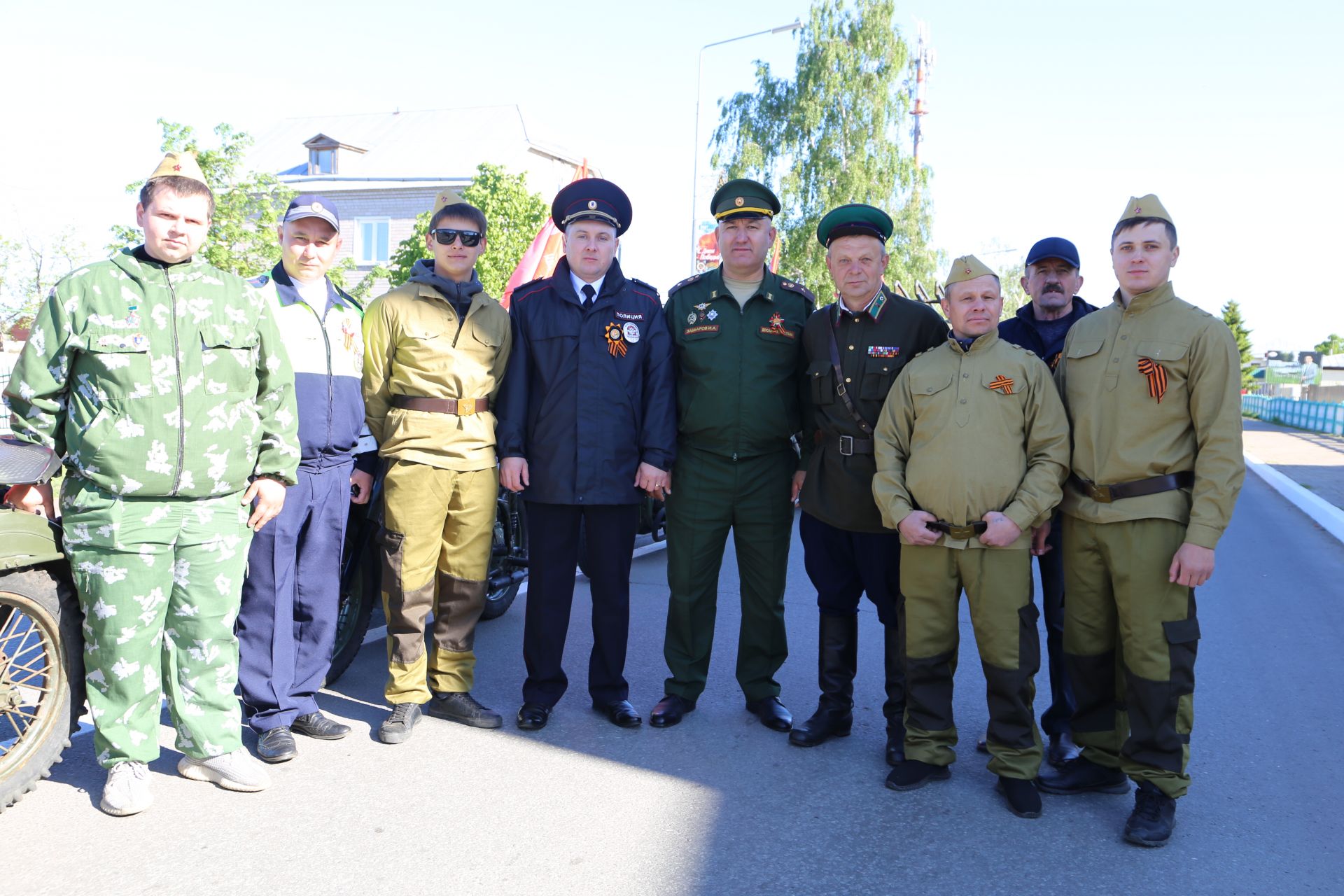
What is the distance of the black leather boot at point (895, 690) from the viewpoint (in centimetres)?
385

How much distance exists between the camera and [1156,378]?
3.26 metres

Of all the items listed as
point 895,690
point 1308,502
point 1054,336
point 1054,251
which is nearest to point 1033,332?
point 1054,336

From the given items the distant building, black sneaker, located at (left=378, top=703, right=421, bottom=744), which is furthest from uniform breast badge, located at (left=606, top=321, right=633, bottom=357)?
the distant building

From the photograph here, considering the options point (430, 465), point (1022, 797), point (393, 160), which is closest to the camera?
point (1022, 797)

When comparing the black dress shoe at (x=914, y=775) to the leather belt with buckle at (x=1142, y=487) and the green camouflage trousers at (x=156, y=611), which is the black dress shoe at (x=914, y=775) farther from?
the green camouflage trousers at (x=156, y=611)

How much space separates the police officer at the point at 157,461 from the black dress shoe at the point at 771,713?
6.35 feet

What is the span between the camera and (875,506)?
3873 millimetres

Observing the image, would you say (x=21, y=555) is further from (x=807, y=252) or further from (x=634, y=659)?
(x=807, y=252)

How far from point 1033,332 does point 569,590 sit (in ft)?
7.42

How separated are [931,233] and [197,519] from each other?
27.2 meters

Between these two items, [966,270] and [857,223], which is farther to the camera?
[857,223]

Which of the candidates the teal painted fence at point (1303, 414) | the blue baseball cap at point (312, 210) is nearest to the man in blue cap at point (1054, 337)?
the blue baseball cap at point (312, 210)

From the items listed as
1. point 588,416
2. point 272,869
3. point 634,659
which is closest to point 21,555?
point 272,869

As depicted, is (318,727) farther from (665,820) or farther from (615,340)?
(615,340)
